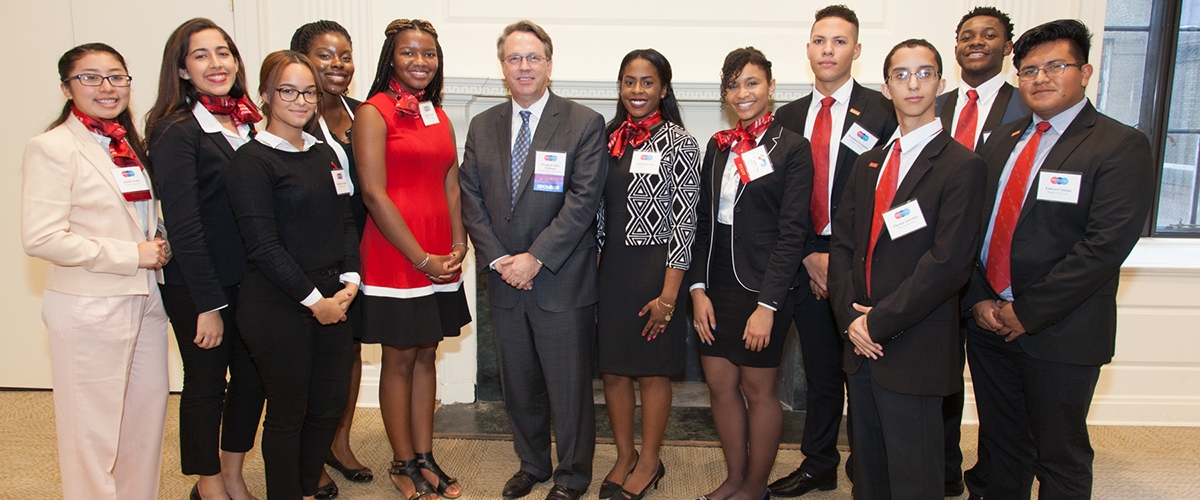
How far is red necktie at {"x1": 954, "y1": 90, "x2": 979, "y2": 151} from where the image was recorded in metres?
2.68

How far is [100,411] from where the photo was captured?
2217mm

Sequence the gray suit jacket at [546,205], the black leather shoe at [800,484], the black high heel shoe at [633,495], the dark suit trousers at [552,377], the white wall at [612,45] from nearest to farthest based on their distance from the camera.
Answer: the gray suit jacket at [546,205] < the dark suit trousers at [552,377] < the black high heel shoe at [633,495] < the black leather shoe at [800,484] < the white wall at [612,45]

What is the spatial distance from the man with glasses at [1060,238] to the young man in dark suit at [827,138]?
45 centimetres

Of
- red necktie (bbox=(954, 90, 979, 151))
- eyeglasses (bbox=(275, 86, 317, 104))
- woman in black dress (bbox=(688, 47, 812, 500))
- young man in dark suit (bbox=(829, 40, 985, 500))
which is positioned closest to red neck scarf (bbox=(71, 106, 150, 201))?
eyeglasses (bbox=(275, 86, 317, 104))

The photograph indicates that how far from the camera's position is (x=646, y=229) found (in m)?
2.54

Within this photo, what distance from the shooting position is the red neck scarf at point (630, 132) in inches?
101

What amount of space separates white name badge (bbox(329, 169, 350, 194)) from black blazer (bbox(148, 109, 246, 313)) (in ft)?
1.04

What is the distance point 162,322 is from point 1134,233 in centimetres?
303

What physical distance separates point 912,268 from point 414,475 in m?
1.98

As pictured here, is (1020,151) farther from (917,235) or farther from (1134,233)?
(917,235)

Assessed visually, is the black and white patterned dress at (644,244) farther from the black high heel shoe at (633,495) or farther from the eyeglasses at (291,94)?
the eyeglasses at (291,94)

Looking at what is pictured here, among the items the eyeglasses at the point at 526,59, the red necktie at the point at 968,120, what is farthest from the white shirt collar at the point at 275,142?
the red necktie at the point at 968,120

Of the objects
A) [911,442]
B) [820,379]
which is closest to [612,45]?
[820,379]

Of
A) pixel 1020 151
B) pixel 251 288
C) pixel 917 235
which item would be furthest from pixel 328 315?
pixel 1020 151
